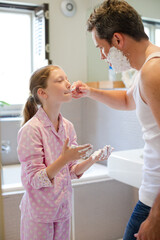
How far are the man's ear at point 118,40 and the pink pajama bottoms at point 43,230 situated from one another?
2.38 ft

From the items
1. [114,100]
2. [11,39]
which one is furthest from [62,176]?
[11,39]

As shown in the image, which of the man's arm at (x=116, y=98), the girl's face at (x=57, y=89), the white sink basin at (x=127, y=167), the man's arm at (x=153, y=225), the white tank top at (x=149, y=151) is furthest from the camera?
the white sink basin at (x=127, y=167)

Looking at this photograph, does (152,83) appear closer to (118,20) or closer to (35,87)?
(118,20)

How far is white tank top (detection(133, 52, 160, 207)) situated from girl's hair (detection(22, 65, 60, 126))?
404mm

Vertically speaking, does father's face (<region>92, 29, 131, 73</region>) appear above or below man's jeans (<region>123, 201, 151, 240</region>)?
above

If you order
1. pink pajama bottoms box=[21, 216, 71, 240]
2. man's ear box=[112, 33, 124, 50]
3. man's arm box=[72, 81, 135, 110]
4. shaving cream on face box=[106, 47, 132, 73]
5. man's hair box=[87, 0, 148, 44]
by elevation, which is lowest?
pink pajama bottoms box=[21, 216, 71, 240]

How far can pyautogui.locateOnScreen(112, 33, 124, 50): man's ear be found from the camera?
1111 millimetres

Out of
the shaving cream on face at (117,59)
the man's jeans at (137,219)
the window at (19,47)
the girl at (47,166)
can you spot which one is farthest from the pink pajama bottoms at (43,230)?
the window at (19,47)

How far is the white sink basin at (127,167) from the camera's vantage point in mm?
1698

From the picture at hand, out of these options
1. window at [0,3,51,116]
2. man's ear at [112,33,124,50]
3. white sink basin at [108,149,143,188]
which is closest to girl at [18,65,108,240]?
man's ear at [112,33,124,50]

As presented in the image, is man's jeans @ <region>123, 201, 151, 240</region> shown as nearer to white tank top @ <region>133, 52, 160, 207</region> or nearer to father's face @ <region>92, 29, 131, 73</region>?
white tank top @ <region>133, 52, 160, 207</region>

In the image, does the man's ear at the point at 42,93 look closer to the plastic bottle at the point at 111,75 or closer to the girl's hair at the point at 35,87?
the girl's hair at the point at 35,87

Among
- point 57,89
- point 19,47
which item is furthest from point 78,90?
point 19,47

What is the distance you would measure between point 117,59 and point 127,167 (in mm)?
781
